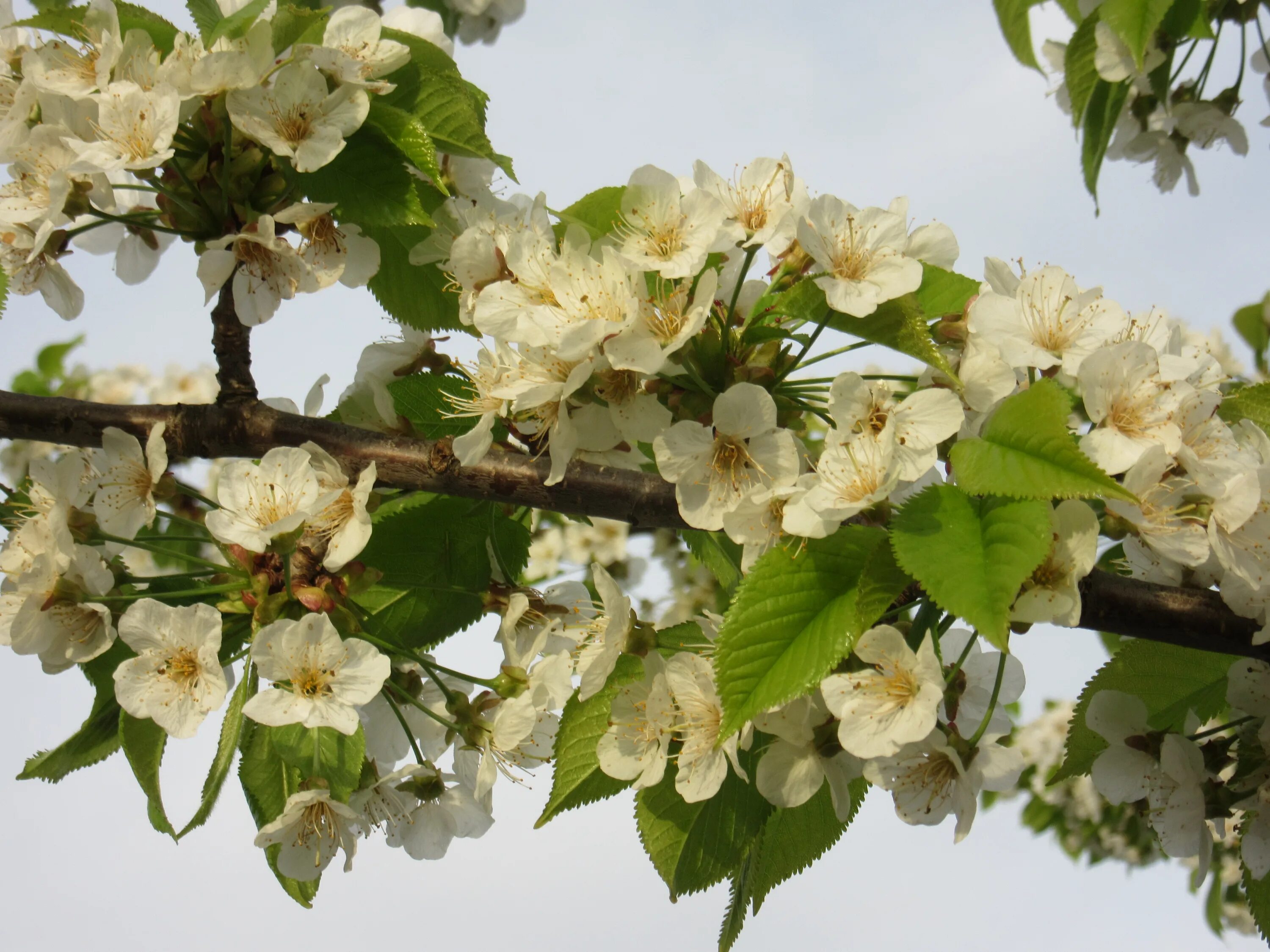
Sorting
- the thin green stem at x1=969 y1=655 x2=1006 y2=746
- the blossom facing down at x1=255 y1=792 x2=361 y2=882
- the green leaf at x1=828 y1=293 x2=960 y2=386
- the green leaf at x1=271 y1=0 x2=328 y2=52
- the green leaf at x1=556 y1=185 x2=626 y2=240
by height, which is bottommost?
the blossom facing down at x1=255 y1=792 x2=361 y2=882

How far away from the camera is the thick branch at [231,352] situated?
190 centimetres

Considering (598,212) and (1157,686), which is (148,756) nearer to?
(598,212)

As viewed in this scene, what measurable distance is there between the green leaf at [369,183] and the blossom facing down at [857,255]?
694 mm

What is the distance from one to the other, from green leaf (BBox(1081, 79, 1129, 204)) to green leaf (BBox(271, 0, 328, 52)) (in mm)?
1986

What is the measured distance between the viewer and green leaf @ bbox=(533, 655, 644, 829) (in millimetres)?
1608

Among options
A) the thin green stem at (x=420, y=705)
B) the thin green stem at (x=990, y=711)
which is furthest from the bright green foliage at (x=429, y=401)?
the thin green stem at (x=990, y=711)

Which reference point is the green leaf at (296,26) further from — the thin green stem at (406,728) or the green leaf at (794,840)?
the green leaf at (794,840)

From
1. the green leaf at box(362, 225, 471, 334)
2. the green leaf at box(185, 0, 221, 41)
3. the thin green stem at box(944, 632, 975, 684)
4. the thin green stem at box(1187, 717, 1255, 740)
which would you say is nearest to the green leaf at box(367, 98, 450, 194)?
the green leaf at box(362, 225, 471, 334)

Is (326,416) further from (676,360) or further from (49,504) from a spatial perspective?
(676,360)

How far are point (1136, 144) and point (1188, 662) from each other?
234 cm

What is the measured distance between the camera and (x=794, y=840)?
1.70m

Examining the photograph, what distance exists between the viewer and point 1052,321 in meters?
1.53

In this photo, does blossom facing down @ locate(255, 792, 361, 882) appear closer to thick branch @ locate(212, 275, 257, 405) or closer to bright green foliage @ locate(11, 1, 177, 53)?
thick branch @ locate(212, 275, 257, 405)

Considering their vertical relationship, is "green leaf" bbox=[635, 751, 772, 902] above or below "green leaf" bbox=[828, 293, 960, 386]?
below
